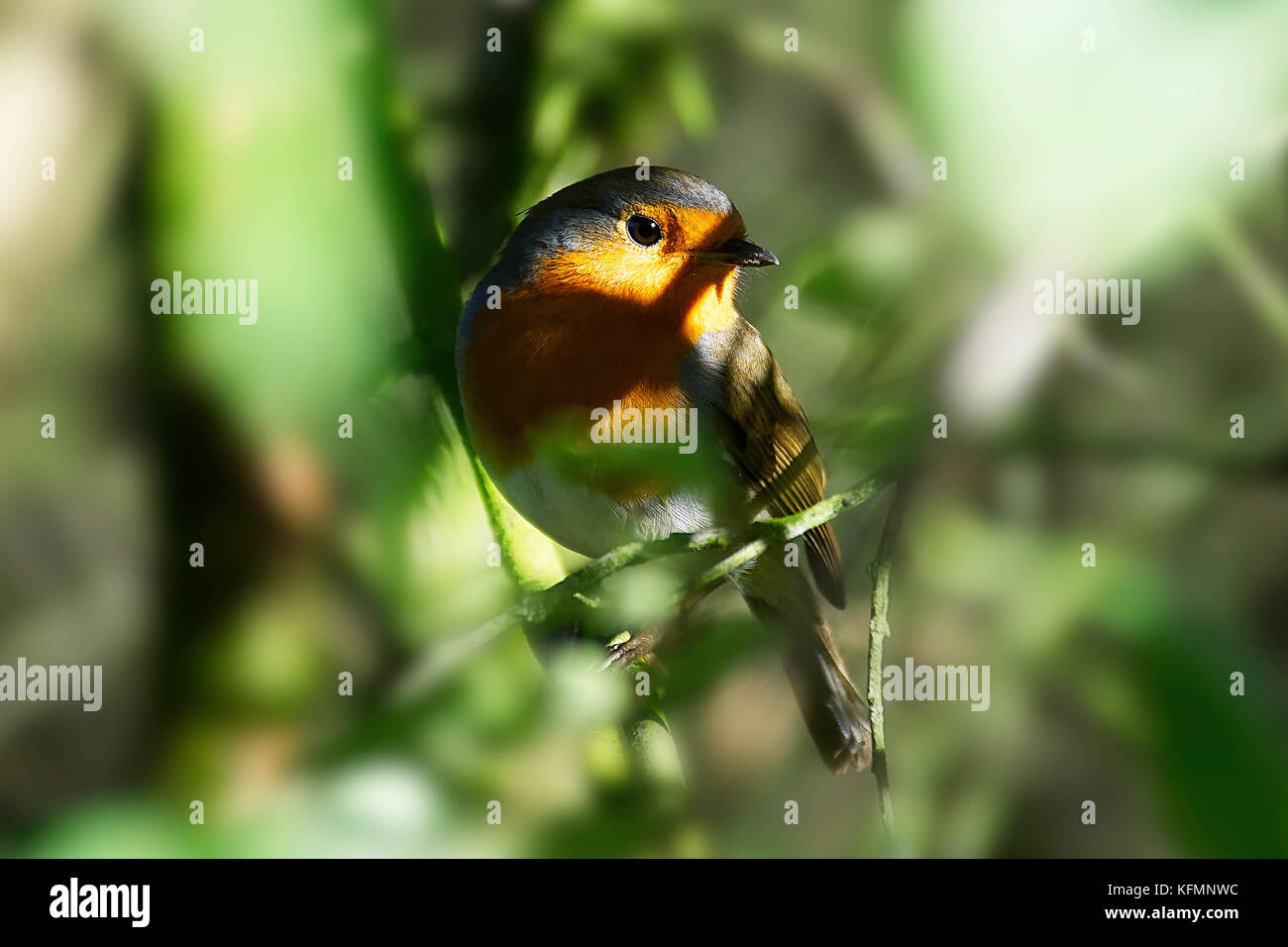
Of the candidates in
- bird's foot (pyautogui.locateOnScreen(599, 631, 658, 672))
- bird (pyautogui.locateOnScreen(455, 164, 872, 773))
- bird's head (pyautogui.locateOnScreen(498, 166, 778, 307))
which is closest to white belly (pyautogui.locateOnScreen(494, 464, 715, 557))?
bird (pyautogui.locateOnScreen(455, 164, 872, 773))

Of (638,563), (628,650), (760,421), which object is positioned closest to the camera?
(638,563)

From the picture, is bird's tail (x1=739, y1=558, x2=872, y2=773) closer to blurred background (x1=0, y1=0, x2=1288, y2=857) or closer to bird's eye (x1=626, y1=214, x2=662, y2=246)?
blurred background (x1=0, y1=0, x2=1288, y2=857)

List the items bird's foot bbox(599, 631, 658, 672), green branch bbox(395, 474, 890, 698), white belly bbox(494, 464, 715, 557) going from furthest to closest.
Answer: white belly bbox(494, 464, 715, 557) < bird's foot bbox(599, 631, 658, 672) < green branch bbox(395, 474, 890, 698)

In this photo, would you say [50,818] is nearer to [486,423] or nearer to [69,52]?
[486,423]

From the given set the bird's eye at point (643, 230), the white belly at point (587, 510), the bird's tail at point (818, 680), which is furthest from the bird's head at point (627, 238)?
the bird's tail at point (818, 680)

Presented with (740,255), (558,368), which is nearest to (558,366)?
(558,368)

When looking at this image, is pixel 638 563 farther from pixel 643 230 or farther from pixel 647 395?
pixel 643 230

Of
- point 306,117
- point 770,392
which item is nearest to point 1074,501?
point 770,392
